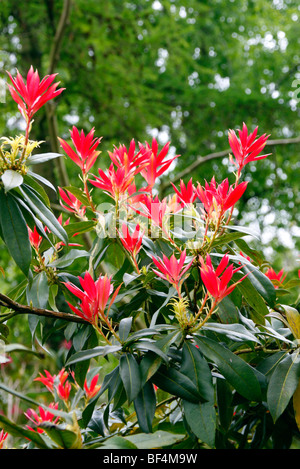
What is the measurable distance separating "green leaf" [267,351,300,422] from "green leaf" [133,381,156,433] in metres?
0.19

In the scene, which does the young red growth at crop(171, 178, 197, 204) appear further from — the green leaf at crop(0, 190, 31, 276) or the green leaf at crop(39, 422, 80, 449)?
the green leaf at crop(39, 422, 80, 449)

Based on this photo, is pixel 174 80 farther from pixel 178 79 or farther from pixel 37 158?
pixel 37 158

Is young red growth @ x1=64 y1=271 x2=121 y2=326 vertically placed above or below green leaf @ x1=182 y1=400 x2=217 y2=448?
above

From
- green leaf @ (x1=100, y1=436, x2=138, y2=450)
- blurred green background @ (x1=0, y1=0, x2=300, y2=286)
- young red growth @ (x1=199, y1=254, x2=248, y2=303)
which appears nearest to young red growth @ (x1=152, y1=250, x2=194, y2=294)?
young red growth @ (x1=199, y1=254, x2=248, y2=303)

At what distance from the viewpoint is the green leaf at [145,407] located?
0.73m

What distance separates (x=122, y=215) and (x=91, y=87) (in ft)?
14.2

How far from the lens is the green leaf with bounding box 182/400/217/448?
71 cm

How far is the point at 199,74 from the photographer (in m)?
6.72

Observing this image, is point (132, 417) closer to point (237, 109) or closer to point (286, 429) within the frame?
point (286, 429)

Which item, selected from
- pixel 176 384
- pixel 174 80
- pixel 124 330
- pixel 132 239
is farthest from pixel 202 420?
pixel 174 80

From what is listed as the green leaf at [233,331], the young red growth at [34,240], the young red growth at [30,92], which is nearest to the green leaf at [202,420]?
the green leaf at [233,331]

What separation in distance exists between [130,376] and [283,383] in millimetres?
262

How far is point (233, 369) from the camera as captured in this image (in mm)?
766
